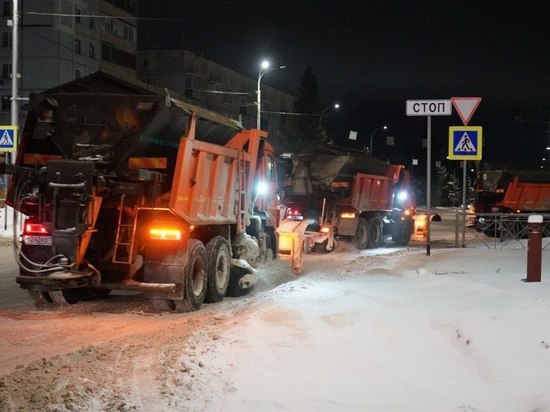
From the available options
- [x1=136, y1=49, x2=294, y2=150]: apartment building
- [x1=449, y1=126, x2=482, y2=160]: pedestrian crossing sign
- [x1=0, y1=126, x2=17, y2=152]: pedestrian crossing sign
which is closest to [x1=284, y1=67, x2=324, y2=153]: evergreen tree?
[x1=136, y1=49, x2=294, y2=150]: apartment building

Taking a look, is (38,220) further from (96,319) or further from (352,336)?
(352,336)

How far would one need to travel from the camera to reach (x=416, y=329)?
8000 mm

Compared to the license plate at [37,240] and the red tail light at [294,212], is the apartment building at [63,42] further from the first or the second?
the license plate at [37,240]

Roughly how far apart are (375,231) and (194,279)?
13.5 m

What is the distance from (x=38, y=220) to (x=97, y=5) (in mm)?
51635

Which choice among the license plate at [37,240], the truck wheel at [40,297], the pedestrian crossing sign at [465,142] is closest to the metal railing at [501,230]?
the pedestrian crossing sign at [465,142]

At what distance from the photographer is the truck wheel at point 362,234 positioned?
2217 centimetres

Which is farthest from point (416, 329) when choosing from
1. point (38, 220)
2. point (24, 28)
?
point (24, 28)

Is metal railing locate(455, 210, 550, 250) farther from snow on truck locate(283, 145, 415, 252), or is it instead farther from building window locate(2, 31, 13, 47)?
building window locate(2, 31, 13, 47)

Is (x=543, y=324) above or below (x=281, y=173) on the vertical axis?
below

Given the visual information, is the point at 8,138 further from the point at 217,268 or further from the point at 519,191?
the point at 519,191

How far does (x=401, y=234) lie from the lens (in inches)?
1032

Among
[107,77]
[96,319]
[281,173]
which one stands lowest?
[96,319]

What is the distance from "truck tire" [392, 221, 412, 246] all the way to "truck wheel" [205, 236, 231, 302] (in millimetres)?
14475
